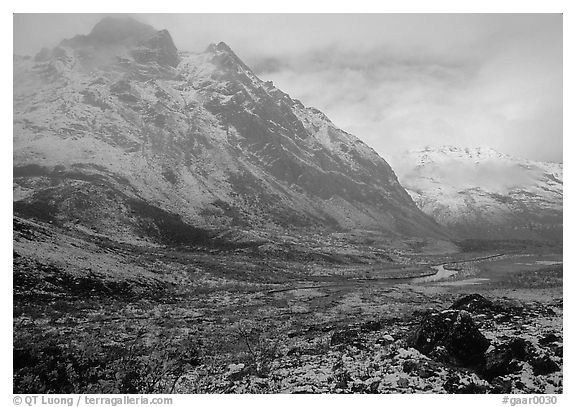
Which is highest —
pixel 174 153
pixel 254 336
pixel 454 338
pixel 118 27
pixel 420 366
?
pixel 174 153

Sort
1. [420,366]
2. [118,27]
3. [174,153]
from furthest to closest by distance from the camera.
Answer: [174,153], [118,27], [420,366]

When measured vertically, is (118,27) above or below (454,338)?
above

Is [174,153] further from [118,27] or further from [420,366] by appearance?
[420,366]

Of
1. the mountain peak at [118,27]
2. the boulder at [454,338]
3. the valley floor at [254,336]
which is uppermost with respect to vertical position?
the mountain peak at [118,27]

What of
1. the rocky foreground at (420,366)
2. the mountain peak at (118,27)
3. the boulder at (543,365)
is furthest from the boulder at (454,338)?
the mountain peak at (118,27)

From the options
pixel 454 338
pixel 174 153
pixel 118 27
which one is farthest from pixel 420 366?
pixel 174 153

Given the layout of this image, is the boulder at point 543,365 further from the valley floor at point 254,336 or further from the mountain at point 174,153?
the mountain at point 174,153
